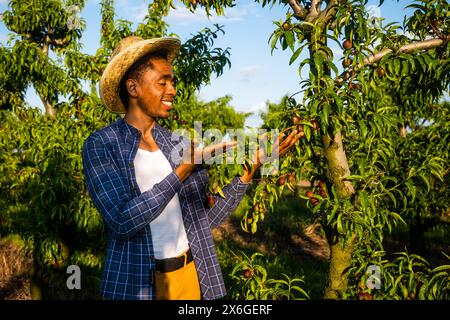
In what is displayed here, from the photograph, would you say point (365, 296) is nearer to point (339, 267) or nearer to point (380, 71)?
point (339, 267)

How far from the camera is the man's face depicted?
2449 mm

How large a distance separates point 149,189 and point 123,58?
0.87 meters

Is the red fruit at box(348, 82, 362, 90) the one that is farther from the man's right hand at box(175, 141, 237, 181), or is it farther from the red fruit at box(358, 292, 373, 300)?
the red fruit at box(358, 292, 373, 300)

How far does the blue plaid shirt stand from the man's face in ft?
0.52

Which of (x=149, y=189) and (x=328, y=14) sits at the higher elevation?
(x=328, y=14)

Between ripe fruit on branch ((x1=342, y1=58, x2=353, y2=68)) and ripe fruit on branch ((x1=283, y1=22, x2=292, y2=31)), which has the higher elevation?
ripe fruit on branch ((x1=283, y1=22, x2=292, y2=31))

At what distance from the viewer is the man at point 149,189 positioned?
219 cm

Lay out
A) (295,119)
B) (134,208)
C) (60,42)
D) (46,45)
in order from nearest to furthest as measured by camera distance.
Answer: (134,208)
(295,119)
(46,45)
(60,42)

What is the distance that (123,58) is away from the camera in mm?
2543

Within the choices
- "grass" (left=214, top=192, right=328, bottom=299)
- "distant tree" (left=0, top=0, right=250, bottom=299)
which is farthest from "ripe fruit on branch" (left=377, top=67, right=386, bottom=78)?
"grass" (left=214, top=192, right=328, bottom=299)

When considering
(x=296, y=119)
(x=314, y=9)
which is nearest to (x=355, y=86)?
(x=296, y=119)
